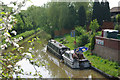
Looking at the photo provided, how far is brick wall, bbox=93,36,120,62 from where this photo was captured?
41.3ft

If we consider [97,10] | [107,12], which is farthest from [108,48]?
[97,10]

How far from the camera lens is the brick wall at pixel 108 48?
41.3ft

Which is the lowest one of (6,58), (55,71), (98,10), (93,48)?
(55,71)

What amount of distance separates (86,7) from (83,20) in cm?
423

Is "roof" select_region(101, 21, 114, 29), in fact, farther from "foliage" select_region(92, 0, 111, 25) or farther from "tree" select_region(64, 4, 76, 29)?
"tree" select_region(64, 4, 76, 29)

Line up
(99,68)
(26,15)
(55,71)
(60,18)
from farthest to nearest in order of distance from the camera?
(26,15), (60,18), (55,71), (99,68)

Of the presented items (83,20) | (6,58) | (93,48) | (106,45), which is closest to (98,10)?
(83,20)

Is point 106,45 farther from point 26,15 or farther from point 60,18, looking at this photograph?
point 26,15

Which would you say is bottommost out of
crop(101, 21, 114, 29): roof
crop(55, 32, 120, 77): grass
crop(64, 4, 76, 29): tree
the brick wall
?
crop(55, 32, 120, 77): grass

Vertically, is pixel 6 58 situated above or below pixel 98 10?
below

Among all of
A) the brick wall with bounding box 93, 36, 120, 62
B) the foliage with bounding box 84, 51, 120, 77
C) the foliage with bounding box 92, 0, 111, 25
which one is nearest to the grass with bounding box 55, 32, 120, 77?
the foliage with bounding box 84, 51, 120, 77

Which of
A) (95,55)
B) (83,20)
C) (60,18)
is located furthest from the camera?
(83,20)

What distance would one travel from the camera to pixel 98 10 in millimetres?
28859

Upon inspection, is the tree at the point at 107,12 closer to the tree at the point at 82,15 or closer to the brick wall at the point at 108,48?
the tree at the point at 82,15
